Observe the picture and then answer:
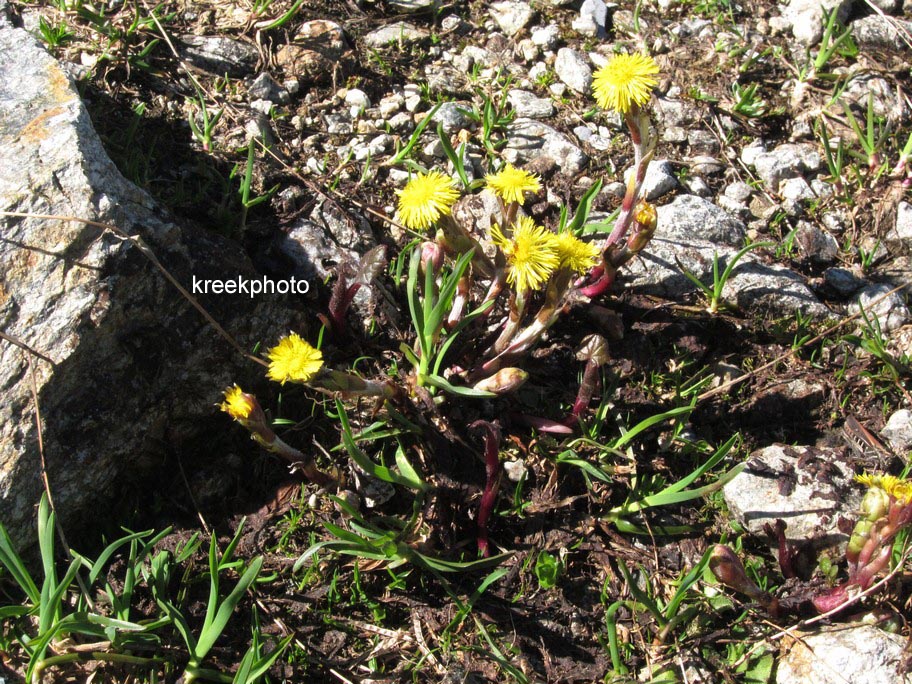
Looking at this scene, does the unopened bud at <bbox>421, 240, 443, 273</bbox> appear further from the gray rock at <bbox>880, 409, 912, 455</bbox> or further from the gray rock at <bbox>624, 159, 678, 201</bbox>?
the gray rock at <bbox>880, 409, 912, 455</bbox>

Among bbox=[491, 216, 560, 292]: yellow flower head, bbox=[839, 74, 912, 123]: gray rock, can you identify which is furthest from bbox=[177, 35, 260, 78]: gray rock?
bbox=[839, 74, 912, 123]: gray rock

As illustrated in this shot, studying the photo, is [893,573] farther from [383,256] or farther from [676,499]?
[383,256]

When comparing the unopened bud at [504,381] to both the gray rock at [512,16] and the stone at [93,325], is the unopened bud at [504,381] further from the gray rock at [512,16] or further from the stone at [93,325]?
the gray rock at [512,16]

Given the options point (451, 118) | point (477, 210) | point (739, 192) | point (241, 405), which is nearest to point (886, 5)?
point (739, 192)

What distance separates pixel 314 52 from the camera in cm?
363

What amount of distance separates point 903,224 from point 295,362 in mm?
2812

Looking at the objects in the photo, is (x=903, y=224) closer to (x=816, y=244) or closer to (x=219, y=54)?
(x=816, y=244)

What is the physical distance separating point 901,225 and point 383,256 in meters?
2.35

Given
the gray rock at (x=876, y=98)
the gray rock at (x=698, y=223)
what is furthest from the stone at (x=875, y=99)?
the gray rock at (x=698, y=223)

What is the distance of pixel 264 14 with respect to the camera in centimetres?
365

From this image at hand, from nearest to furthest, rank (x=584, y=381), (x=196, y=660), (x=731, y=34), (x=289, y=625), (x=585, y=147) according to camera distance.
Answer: (x=196, y=660) → (x=289, y=625) → (x=584, y=381) → (x=585, y=147) → (x=731, y=34)

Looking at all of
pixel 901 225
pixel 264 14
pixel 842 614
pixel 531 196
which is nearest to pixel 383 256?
pixel 531 196

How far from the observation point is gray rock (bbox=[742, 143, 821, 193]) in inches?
138

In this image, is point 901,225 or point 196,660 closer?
point 196,660
